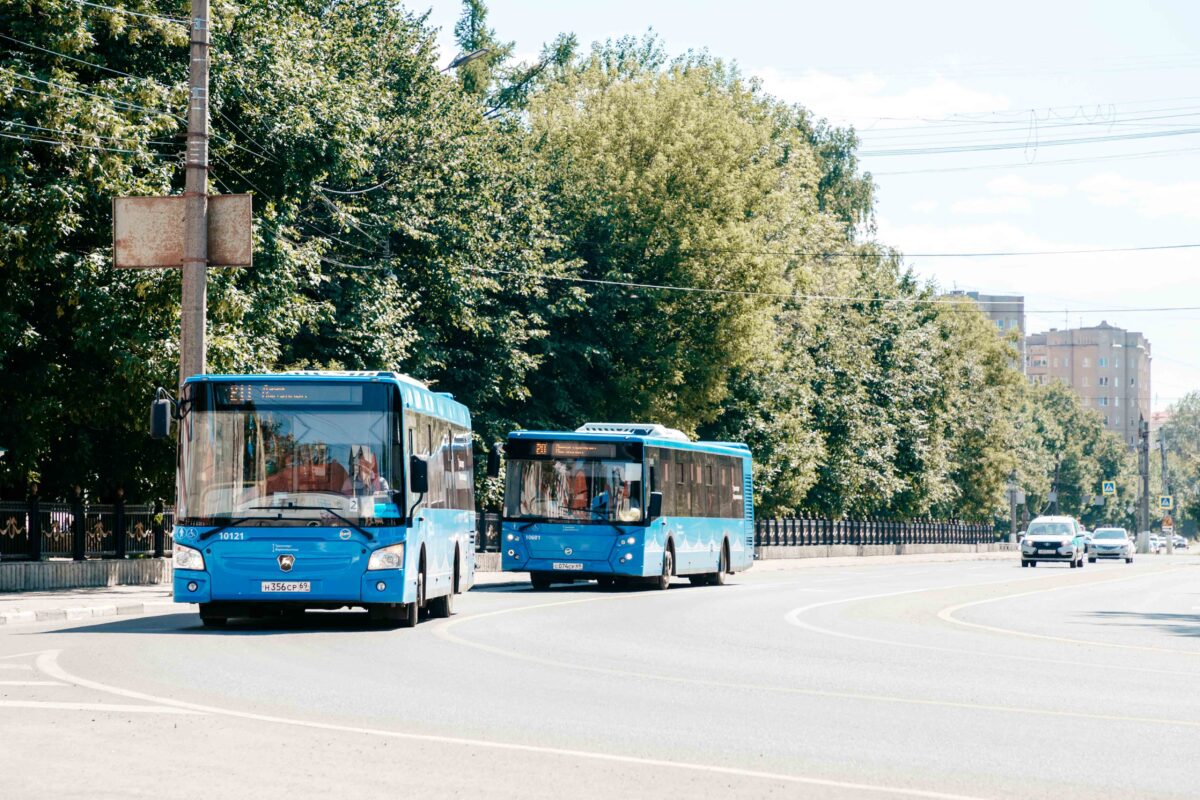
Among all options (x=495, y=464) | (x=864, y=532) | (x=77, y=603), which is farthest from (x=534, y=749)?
(x=864, y=532)

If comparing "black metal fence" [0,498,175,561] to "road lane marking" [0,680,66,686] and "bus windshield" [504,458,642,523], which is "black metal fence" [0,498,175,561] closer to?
"bus windshield" [504,458,642,523]

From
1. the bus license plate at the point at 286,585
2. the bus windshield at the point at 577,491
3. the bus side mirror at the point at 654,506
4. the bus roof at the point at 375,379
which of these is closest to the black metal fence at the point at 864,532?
the bus side mirror at the point at 654,506

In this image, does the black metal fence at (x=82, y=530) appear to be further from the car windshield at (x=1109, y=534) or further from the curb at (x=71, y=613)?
the car windshield at (x=1109, y=534)

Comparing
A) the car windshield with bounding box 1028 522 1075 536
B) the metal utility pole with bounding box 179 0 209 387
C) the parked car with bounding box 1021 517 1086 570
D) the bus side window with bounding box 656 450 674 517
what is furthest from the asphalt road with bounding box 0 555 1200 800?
the car windshield with bounding box 1028 522 1075 536

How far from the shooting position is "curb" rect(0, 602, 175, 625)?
22.1 m

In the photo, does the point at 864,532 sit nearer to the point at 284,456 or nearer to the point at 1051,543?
the point at 1051,543

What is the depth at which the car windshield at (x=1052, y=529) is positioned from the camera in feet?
213

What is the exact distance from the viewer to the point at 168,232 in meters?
25.8

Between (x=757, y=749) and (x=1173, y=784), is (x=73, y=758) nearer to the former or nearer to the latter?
(x=757, y=749)

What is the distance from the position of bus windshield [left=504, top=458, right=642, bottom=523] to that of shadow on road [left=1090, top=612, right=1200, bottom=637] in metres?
8.76

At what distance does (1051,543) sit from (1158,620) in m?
37.7

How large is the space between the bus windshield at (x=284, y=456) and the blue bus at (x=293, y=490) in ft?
0.04

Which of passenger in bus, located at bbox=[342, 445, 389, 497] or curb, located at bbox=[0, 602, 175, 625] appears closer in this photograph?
passenger in bus, located at bbox=[342, 445, 389, 497]

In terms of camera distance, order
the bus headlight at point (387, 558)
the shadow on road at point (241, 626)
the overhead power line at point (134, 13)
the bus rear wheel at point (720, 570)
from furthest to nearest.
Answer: the bus rear wheel at point (720, 570)
the overhead power line at point (134, 13)
the bus headlight at point (387, 558)
the shadow on road at point (241, 626)
